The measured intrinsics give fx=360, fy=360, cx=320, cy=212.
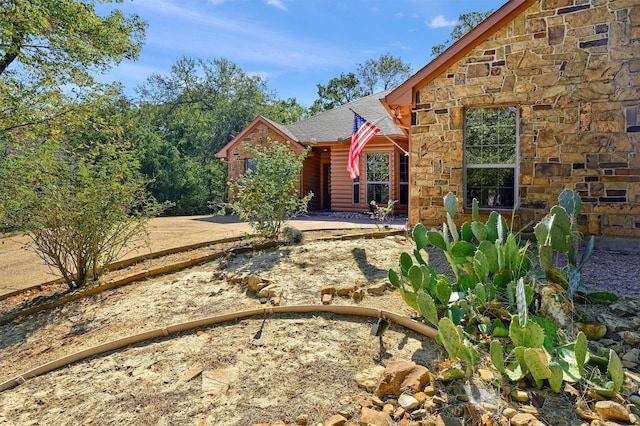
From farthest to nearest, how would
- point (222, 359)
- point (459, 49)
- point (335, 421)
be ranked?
point (459, 49), point (222, 359), point (335, 421)

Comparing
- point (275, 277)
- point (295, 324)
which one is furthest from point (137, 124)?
point (295, 324)

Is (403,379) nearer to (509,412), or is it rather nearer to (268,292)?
(509,412)

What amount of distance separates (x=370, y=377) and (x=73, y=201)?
4.07 metres

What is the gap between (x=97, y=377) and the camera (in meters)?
2.70

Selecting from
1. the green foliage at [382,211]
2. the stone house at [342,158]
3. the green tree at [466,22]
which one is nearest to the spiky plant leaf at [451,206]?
the green foliage at [382,211]

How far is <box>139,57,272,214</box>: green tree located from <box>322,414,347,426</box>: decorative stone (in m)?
18.4

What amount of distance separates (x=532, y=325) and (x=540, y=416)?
19.3 inches

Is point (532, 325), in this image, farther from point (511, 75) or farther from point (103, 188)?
point (511, 75)

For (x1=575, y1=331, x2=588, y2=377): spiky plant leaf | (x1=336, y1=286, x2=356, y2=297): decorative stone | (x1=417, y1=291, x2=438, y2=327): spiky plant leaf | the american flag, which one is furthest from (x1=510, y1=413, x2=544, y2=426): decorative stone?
the american flag

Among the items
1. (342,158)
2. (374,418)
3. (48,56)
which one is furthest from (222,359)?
(342,158)

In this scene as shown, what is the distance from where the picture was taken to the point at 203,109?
26.7 metres

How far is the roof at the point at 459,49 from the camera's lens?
5805 mm

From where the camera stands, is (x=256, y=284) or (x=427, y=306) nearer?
(x=427, y=306)

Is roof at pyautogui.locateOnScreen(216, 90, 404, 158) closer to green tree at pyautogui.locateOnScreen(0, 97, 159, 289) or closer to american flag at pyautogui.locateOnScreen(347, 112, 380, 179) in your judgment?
american flag at pyautogui.locateOnScreen(347, 112, 380, 179)
